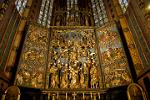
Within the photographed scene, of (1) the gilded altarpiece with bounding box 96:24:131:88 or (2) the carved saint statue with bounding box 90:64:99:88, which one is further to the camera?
(2) the carved saint statue with bounding box 90:64:99:88

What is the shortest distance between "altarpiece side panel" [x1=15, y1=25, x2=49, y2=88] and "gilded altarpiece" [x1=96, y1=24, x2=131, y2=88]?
13.4 feet

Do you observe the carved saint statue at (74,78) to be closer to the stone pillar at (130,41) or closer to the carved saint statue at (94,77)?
the carved saint statue at (94,77)

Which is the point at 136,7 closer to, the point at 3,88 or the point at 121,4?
the point at 121,4

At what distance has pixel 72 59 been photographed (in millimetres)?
12641

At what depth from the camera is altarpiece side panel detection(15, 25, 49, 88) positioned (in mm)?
10797

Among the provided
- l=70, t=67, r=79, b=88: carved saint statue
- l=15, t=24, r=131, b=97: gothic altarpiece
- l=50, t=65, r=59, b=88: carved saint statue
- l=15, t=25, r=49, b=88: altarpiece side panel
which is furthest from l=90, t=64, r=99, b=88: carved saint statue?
l=15, t=25, r=49, b=88: altarpiece side panel

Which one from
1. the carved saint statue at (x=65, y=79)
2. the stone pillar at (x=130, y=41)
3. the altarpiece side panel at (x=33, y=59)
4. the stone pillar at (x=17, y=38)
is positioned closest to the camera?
the stone pillar at (x=130, y=41)

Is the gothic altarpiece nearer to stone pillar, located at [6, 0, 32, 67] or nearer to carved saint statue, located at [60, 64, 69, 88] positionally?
carved saint statue, located at [60, 64, 69, 88]

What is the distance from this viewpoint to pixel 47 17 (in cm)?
1584

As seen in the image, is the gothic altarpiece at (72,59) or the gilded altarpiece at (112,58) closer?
the gilded altarpiece at (112,58)

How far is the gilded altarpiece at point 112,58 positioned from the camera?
10852 mm

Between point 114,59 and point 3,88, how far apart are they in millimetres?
7080

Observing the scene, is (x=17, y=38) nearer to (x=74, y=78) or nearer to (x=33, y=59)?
(x=33, y=59)

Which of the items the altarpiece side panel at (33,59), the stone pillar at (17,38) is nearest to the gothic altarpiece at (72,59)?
the altarpiece side panel at (33,59)
